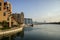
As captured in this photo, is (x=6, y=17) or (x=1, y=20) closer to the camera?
(x=1, y=20)

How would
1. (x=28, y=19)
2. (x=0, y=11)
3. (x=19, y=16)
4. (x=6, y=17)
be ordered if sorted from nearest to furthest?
(x=0, y=11) < (x=6, y=17) < (x=19, y=16) < (x=28, y=19)

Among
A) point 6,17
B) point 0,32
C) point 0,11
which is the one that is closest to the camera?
point 0,32

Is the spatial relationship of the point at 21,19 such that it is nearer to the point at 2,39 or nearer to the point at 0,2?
the point at 0,2

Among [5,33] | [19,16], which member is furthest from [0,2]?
[19,16]

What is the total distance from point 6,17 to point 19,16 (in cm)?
7495

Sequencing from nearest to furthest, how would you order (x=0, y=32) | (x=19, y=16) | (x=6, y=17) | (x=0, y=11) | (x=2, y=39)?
(x=2, y=39), (x=0, y=32), (x=0, y=11), (x=6, y=17), (x=19, y=16)

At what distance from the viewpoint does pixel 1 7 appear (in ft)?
180

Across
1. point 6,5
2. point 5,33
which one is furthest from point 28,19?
point 5,33

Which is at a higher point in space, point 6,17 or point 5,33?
point 6,17

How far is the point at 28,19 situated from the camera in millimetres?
172875

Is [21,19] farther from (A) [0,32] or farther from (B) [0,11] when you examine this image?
(A) [0,32]

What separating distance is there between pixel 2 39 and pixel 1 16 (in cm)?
2462

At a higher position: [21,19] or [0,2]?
[0,2]

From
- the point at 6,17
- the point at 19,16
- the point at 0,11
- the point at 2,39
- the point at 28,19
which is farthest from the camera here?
the point at 28,19
